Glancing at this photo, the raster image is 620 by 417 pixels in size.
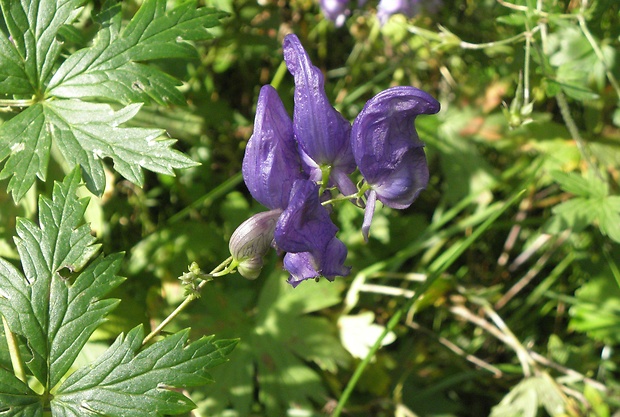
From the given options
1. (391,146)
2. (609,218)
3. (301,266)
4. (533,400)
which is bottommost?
(533,400)

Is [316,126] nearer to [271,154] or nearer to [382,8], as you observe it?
[271,154]

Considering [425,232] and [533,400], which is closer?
[533,400]

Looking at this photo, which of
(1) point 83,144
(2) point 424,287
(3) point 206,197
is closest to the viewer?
(1) point 83,144

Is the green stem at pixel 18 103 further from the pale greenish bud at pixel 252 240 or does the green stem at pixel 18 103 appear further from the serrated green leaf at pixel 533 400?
the serrated green leaf at pixel 533 400

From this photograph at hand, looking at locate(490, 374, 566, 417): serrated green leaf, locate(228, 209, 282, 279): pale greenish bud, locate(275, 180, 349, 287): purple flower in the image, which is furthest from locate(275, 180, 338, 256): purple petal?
locate(490, 374, 566, 417): serrated green leaf

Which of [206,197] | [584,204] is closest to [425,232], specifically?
[584,204]

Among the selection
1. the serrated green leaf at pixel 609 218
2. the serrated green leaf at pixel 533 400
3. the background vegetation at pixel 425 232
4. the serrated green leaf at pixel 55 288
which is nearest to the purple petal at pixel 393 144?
the serrated green leaf at pixel 55 288
